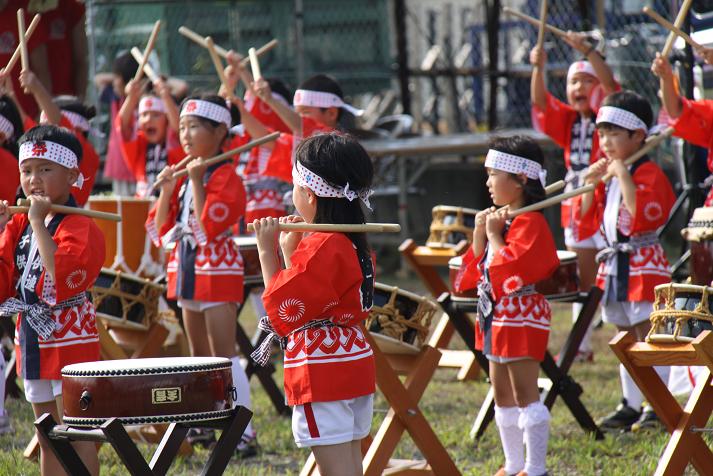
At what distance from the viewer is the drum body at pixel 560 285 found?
4.87 m

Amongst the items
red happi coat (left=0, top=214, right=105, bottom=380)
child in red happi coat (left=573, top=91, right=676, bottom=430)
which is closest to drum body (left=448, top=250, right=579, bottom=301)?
child in red happi coat (left=573, top=91, right=676, bottom=430)

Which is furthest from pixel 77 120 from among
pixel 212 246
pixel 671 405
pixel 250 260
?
pixel 671 405

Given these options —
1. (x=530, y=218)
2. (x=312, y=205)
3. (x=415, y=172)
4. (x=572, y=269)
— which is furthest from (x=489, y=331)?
(x=415, y=172)

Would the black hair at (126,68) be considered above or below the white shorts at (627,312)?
above

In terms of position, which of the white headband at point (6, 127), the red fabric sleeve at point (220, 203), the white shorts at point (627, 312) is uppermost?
the white headband at point (6, 127)

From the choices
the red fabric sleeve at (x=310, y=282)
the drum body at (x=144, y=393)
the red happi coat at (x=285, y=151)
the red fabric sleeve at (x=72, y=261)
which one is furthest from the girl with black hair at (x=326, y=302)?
the red happi coat at (x=285, y=151)

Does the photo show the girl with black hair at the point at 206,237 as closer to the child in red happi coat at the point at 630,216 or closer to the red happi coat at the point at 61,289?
the red happi coat at the point at 61,289

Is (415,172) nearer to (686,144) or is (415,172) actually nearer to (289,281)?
(686,144)

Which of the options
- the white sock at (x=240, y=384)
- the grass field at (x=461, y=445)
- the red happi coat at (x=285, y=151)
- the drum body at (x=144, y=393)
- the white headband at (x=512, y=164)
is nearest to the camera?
the drum body at (x=144, y=393)

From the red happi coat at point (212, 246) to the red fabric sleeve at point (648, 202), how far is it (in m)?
1.62

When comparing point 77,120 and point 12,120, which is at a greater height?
point 12,120

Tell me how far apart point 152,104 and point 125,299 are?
154cm

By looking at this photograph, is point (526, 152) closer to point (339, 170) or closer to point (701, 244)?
point (701, 244)

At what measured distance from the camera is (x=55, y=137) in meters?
3.95
